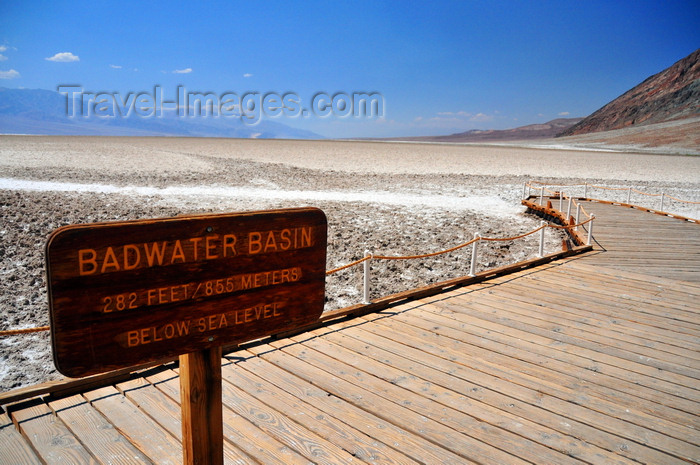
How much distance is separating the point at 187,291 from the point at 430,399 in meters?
2.69

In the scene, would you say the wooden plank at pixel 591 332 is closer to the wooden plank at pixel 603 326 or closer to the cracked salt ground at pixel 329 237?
the wooden plank at pixel 603 326

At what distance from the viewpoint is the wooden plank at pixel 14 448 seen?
3244mm

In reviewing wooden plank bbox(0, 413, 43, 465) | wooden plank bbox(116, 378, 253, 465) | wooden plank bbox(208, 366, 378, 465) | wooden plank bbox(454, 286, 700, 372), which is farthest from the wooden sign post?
wooden plank bbox(454, 286, 700, 372)

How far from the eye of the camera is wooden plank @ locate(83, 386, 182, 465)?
11.1ft

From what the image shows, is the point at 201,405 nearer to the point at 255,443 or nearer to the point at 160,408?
the point at 255,443

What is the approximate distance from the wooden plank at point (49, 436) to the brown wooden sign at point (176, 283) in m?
1.72

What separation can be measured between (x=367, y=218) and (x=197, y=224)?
1477 centimetres

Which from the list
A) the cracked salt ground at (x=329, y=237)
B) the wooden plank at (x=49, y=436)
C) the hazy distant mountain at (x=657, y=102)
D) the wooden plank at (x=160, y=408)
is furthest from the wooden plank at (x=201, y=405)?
the hazy distant mountain at (x=657, y=102)

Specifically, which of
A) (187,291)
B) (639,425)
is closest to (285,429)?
(187,291)

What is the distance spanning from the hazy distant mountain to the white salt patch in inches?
5394

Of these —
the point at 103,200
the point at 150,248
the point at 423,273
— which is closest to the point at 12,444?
the point at 150,248

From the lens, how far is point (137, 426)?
3.69 meters

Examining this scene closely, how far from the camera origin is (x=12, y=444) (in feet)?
11.2

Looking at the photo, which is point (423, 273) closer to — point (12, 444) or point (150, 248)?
point (12, 444)
